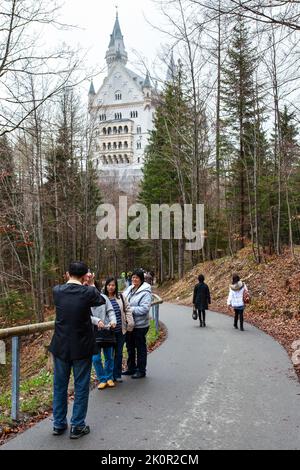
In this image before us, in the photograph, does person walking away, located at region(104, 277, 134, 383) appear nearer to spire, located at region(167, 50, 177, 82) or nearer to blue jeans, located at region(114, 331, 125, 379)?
blue jeans, located at region(114, 331, 125, 379)

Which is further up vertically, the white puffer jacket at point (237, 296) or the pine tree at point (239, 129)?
the pine tree at point (239, 129)

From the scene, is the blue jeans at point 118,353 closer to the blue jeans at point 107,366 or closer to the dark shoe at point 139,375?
the blue jeans at point 107,366

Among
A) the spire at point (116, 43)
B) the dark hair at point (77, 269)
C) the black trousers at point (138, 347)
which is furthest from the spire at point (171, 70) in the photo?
the spire at point (116, 43)

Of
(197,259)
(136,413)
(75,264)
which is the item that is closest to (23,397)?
(136,413)

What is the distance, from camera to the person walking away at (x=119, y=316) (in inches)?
302

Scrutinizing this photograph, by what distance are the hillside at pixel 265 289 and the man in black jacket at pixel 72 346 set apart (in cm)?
728

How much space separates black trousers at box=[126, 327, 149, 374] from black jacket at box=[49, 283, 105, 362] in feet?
9.46

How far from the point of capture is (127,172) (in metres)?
110

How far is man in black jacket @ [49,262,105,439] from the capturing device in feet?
17.2

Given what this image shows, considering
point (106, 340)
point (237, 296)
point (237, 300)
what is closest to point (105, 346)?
point (106, 340)

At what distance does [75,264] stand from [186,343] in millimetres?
7643

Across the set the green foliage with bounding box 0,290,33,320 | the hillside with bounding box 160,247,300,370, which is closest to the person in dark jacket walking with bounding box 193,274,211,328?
the hillside with bounding box 160,247,300,370

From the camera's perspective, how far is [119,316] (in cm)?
770

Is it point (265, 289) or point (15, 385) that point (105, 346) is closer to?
point (15, 385)
